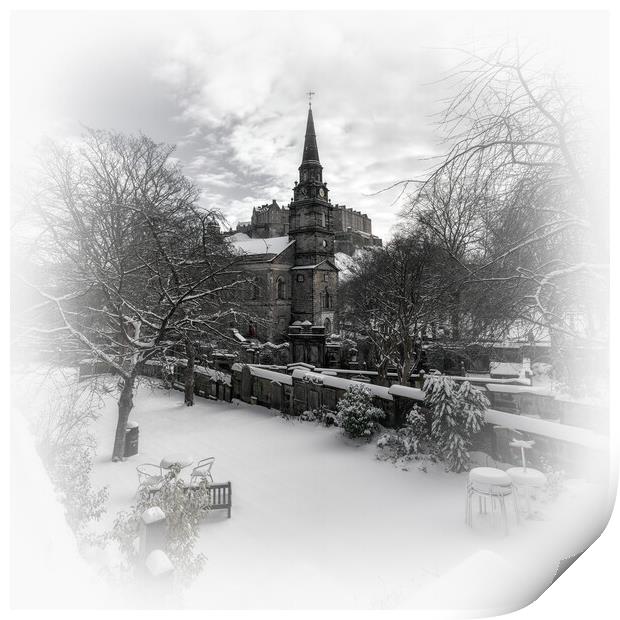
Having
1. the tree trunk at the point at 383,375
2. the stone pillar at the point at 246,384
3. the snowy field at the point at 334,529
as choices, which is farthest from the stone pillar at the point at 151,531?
the tree trunk at the point at 383,375

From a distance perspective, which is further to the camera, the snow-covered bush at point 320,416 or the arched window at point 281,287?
the arched window at point 281,287

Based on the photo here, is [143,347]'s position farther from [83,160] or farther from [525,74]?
[525,74]

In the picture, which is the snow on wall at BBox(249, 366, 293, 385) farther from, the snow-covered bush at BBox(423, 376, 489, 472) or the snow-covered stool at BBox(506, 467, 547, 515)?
the snow-covered stool at BBox(506, 467, 547, 515)

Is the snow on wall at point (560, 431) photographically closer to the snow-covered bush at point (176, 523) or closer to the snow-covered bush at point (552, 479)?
the snow-covered bush at point (552, 479)

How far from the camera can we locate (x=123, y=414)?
2.55 m

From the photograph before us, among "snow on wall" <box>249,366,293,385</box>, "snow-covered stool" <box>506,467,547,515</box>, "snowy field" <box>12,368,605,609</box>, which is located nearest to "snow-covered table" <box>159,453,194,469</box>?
"snowy field" <box>12,368,605,609</box>

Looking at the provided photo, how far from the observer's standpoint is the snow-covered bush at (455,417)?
2887 mm

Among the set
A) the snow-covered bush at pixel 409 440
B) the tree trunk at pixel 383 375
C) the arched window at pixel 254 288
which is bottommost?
the tree trunk at pixel 383 375

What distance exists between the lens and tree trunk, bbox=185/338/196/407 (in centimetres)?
297

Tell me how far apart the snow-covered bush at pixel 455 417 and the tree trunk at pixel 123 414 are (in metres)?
2.45

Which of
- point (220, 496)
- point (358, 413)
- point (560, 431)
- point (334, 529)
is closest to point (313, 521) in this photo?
point (334, 529)

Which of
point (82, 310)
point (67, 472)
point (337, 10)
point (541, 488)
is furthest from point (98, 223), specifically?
point (541, 488)

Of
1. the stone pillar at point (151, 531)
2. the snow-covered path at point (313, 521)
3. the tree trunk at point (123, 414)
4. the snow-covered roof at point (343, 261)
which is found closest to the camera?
the stone pillar at point (151, 531)

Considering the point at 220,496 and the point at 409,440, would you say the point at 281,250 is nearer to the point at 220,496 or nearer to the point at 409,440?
the point at 409,440
